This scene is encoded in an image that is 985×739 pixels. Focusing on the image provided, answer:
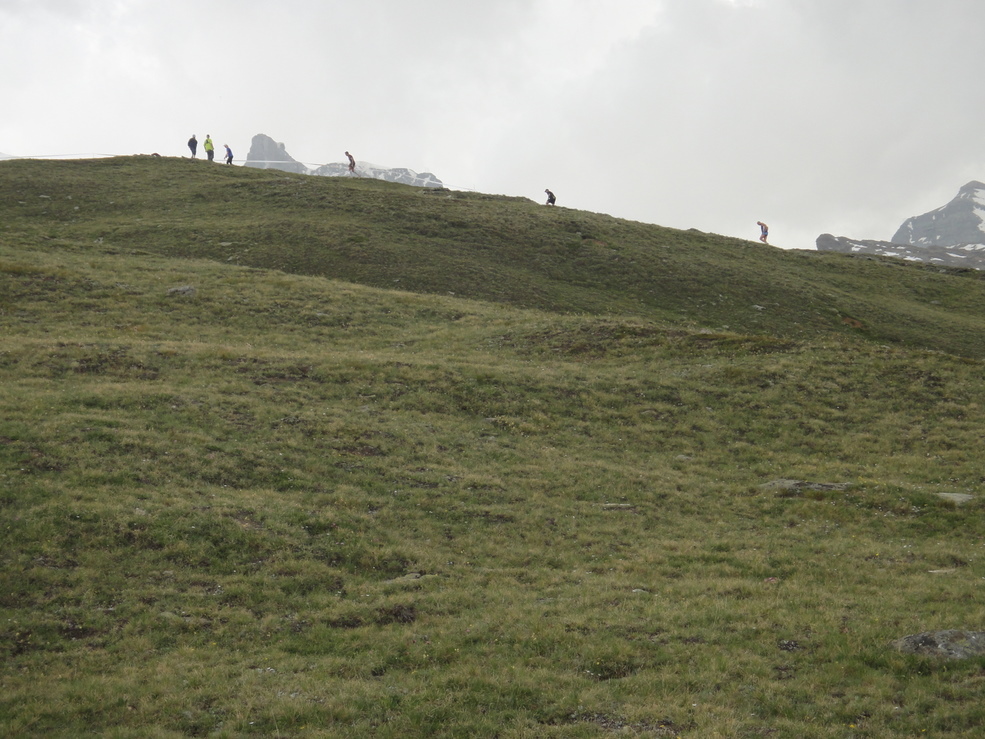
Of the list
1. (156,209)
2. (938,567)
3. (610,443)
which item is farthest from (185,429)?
(156,209)

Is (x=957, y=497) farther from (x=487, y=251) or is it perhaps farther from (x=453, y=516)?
(x=487, y=251)

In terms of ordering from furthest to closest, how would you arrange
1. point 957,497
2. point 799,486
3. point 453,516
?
point 799,486 < point 957,497 < point 453,516

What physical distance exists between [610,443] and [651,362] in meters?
10.4

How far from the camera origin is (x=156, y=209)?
67188mm

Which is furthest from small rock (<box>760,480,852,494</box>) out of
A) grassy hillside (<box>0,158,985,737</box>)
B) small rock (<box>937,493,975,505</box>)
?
small rock (<box>937,493,975,505</box>)

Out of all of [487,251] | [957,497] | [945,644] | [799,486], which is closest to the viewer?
[945,644]

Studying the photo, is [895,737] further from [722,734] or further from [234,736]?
[234,736]

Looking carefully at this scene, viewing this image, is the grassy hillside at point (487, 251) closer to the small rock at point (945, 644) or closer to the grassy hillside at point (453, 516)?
the grassy hillside at point (453, 516)

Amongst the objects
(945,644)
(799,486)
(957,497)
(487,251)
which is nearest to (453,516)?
(799,486)

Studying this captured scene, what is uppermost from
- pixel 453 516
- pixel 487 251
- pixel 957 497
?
pixel 487 251

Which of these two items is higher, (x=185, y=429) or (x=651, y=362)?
(x=651, y=362)

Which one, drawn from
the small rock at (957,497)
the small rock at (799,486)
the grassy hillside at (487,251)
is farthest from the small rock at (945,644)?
the grassy hillside at (487,251)

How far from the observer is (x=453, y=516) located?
878 inches

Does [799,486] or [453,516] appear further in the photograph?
[799,486]
